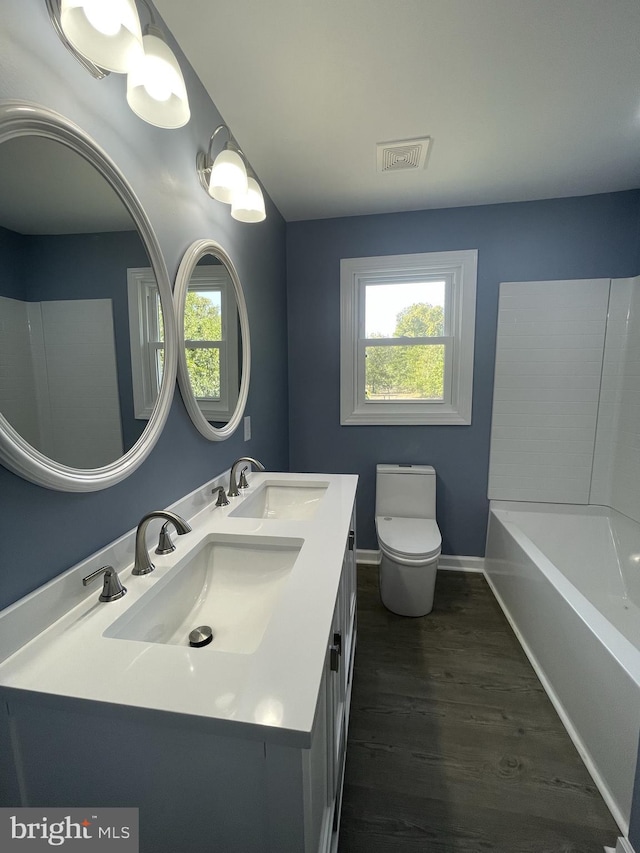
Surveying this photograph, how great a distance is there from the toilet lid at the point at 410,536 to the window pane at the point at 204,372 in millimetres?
1268

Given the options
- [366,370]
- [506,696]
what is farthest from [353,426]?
[506,696]

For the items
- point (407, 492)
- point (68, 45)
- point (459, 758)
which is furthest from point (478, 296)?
point (459, 758)

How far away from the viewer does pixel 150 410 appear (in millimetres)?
1030

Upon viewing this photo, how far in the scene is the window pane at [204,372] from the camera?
4.15 ft

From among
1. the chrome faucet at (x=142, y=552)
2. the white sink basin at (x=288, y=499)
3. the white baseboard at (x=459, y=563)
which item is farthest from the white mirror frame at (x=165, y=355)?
the white baseboard at (x=459, y=563)

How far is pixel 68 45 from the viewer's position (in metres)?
0.75

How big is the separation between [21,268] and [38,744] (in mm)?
860

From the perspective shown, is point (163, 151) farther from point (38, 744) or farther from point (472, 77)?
point (38, 744)

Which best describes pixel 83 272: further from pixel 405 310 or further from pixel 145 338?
pixel 405 310

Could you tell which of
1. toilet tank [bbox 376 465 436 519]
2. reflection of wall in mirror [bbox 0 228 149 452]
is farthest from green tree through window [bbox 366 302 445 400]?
reflection of wall in mirror [bbox 0 228 149 452]

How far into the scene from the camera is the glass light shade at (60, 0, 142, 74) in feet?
2.29

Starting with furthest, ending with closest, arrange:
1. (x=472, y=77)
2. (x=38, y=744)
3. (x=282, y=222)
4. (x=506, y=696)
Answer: (x=282, y=222)
(x=506, y=696)
(x=472, y=77)
(x=38, y=744)

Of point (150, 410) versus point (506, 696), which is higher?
point (150, 410)

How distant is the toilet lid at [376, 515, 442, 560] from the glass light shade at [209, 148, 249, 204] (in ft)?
5.99
